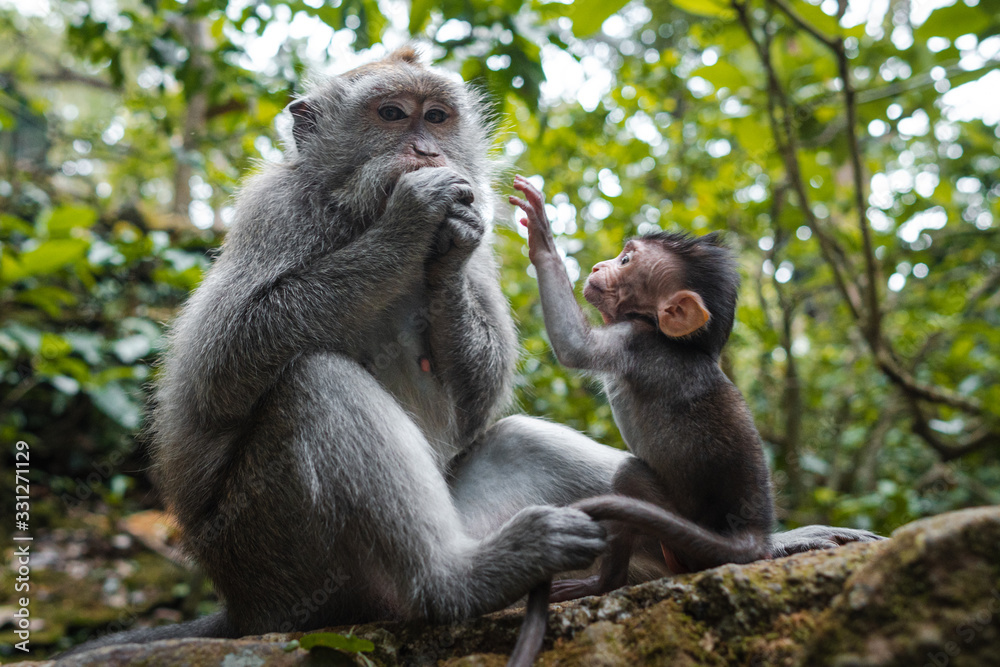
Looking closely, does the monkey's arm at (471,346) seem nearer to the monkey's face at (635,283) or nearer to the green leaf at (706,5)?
the monkey's face at (635,283)

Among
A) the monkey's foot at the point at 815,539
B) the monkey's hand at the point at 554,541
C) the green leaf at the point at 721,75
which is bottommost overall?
the monkey's foot at the point at 815,539

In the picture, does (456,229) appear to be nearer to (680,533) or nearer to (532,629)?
(680,533)

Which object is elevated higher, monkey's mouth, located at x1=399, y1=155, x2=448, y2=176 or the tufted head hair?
monkey's mouth, located at x1=399, y1=155, x2=448, y2=176

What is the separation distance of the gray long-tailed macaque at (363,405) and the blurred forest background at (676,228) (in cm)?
98

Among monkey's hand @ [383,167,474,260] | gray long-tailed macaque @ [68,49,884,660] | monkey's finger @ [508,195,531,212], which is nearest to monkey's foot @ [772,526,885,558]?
gray long-tailed macaque @ [68,49,884,660]

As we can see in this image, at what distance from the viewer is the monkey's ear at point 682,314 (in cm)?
315

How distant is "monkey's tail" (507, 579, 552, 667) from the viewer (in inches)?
95.3

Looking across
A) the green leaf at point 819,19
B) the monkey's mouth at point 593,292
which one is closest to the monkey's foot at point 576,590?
the monkey's mouth at point 593,292

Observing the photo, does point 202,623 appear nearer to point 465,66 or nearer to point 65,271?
point 465,66

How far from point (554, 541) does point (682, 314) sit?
117cm

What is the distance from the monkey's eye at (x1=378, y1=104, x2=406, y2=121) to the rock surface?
258cm

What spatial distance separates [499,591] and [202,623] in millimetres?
1794

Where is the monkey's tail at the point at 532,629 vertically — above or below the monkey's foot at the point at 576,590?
above

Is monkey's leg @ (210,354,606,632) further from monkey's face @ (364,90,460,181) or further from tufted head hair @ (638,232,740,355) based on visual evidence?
monkey's face @ (364,90,460,181)
